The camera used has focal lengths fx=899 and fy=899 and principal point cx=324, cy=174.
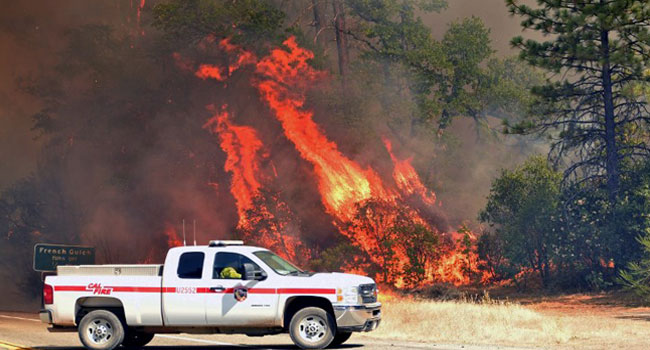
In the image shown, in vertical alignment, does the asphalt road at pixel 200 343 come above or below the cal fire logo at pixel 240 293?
below

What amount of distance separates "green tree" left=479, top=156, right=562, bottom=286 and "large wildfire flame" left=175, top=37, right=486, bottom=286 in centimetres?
252

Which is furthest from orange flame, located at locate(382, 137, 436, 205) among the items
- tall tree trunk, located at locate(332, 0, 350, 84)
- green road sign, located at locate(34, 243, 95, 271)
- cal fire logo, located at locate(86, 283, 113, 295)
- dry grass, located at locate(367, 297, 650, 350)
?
cal fire logo, located at locate(86, 283, 113, 295)

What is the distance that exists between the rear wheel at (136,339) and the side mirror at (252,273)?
9.81ft

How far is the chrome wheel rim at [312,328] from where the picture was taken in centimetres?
1808

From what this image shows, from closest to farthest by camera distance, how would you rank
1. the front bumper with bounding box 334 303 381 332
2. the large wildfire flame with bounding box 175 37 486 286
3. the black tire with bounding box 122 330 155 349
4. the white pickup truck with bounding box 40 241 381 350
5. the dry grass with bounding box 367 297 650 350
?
the front bumper with bounding box 334 303 381 332 → the white pickup truck with bounding box 40 241 381 350 → the black tire with bounding box 122 330 155 349 → the dry grass with bounding box 367 297 650 350 → the large wildfire flame with bounding box 175 37 486 286

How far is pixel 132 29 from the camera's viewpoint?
2275 inches

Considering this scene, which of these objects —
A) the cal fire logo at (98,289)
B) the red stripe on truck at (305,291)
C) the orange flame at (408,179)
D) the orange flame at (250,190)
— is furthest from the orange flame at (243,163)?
the red stripe on truck at (305,291)

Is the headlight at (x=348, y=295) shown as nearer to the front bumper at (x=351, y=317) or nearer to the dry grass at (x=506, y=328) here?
the front bumper at (x=351, y=317)

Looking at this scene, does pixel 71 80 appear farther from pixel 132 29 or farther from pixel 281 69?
pixel 281 69

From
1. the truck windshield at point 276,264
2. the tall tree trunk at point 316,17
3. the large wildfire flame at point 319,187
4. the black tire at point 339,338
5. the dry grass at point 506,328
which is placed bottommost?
the dry grass at point 506,328

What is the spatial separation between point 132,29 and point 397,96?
1810 centimetres

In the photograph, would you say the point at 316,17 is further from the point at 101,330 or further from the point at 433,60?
the point at 101,330

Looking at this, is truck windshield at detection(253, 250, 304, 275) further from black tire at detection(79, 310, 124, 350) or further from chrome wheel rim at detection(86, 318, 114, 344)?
chrome wheel rim at detection(86, 318, 114, 344)

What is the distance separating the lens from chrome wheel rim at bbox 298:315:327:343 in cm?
1808
